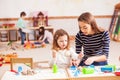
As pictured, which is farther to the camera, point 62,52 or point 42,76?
point 62,52

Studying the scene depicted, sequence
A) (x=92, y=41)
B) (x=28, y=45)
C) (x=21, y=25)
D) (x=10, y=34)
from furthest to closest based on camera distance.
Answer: (x=10, y=34) < (x=21, y=25) < (x=28, y=45) < (x=92, y=41)

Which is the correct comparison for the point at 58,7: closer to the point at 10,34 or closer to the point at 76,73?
the point at 10,34

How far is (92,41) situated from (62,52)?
1.01 ft

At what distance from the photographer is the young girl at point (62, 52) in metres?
2.61

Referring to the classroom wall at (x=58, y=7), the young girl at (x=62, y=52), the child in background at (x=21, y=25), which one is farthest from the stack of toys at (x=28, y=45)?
the young girl at (x=62, y=52)

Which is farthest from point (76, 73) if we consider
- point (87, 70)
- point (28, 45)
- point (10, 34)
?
point (10, 34)

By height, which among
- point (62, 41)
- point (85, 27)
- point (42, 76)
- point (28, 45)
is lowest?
point (28, 45)

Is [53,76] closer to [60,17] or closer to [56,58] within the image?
[56,58]

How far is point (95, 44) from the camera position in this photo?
2570 millimetres

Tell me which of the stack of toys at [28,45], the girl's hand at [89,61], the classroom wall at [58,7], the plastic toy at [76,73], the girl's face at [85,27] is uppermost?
the classroom wall at [58,7]

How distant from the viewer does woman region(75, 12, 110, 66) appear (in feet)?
7.99

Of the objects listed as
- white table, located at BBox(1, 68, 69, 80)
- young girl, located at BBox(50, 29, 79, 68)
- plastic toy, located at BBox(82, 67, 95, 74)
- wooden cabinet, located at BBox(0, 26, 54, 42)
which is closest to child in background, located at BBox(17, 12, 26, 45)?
wooden cabinet, located at BBox(0, 26, 54, 42)

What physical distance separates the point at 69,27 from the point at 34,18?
825mm

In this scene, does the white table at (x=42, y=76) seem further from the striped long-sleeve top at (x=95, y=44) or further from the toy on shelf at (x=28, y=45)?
the toy on shelf at (x=28, y=45)
